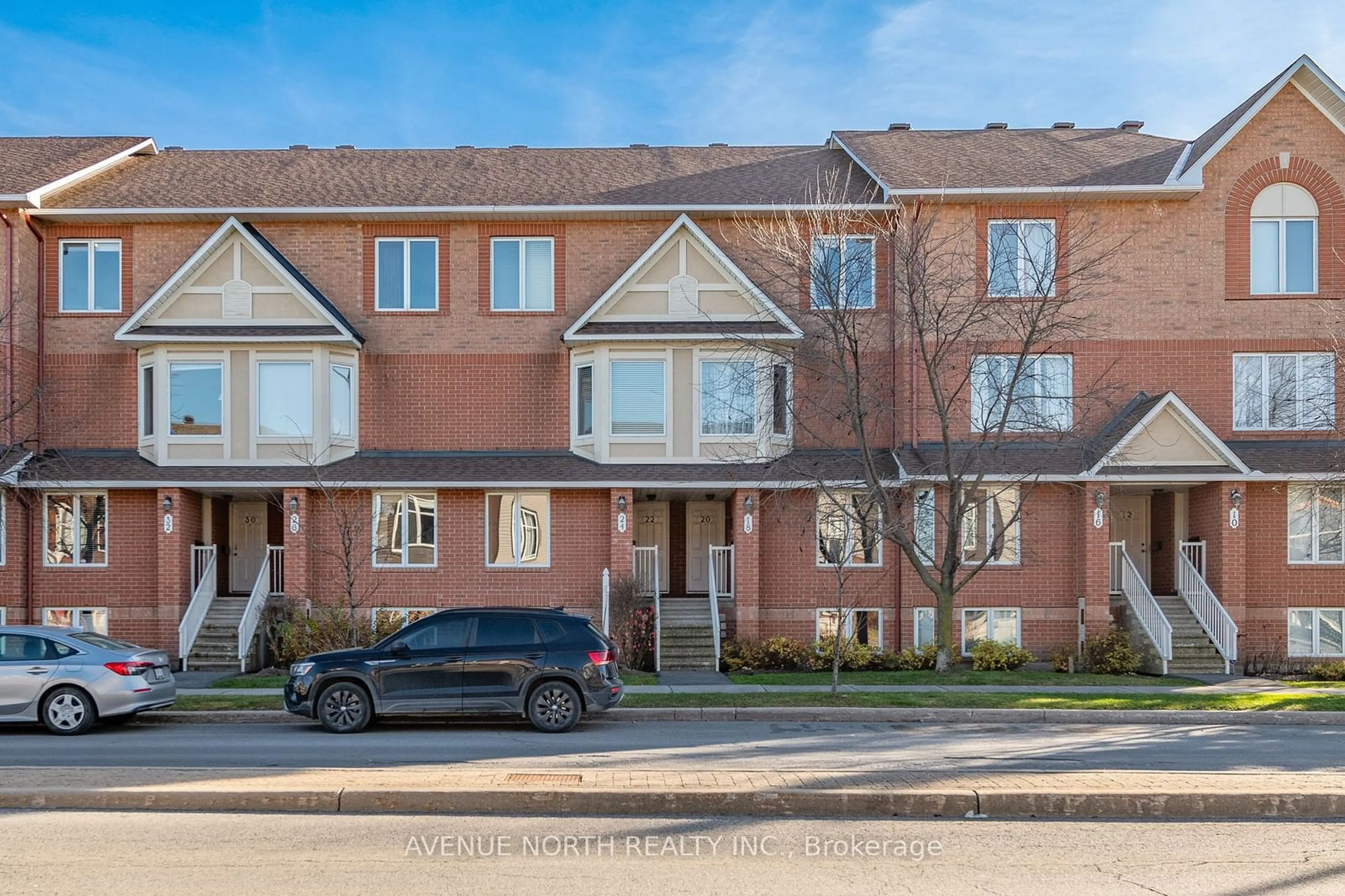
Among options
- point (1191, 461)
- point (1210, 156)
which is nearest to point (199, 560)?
point (1191, 461)

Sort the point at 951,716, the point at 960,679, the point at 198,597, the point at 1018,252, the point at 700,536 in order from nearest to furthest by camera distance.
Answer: the point at 951,716 < the point at 960,679 < the point at 198,597 < the point at 1018,252 < the point at 700,536

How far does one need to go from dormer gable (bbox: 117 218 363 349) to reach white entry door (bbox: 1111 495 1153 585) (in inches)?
714

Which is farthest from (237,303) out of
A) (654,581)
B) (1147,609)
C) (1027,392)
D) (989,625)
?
(1147,609)

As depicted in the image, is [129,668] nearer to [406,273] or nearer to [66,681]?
[66,681]

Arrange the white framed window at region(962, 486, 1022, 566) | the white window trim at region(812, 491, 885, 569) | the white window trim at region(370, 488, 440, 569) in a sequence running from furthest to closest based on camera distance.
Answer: the white window trim at region(370, 488, 440, 569) < the white framed window at region(962, 486, 1022, 566) < the white window trim at region(812, 491, 885, 569)

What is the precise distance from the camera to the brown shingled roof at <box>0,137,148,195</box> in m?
24.8

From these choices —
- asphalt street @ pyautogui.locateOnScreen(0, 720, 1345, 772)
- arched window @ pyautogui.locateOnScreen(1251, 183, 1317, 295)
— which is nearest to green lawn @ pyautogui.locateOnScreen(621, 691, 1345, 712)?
asphalt street @ pyautogui.locateOnScreen(0, 720, 1345, 772)

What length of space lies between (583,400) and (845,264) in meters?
7.05

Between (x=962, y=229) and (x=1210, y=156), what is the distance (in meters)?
6.04

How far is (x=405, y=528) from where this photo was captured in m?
24.8

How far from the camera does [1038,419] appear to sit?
23859 mm

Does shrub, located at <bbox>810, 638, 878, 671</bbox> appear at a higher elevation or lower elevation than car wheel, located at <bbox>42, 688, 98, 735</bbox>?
lower

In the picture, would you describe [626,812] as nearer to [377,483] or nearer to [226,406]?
[377,483]

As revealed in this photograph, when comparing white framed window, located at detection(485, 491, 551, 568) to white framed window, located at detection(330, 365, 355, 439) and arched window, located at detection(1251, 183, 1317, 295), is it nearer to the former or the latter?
white framed window, located at detection(330, 365, 355, 439)
